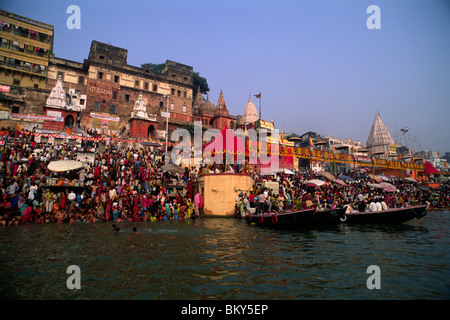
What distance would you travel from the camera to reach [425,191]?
36.9m

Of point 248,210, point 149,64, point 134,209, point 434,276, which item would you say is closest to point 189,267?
point 434,276

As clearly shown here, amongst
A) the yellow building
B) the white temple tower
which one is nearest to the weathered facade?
the yellow building

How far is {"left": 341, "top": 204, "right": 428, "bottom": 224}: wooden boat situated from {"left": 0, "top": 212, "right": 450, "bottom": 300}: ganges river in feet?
16.3

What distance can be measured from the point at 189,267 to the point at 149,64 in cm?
7803

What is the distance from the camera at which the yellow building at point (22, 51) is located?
38.0 meters

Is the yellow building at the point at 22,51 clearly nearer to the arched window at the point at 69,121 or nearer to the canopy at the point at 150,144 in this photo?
the arched window at the point at 69,121

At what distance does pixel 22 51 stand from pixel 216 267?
4905 centimetres

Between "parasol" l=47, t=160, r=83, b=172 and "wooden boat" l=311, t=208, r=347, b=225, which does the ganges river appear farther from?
"parasol" l=47, t=160, r=83, b=172

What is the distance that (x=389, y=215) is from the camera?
15.1 meters

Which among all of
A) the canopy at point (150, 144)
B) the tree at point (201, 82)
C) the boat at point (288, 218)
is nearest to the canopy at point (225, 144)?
the boat at point (288, 218)

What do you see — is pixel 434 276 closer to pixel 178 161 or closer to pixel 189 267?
pixel 189 267

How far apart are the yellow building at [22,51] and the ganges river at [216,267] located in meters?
39.5

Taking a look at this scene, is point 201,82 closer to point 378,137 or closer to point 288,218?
point 288,218

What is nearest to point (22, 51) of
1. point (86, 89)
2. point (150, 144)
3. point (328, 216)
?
point (86, 89)
